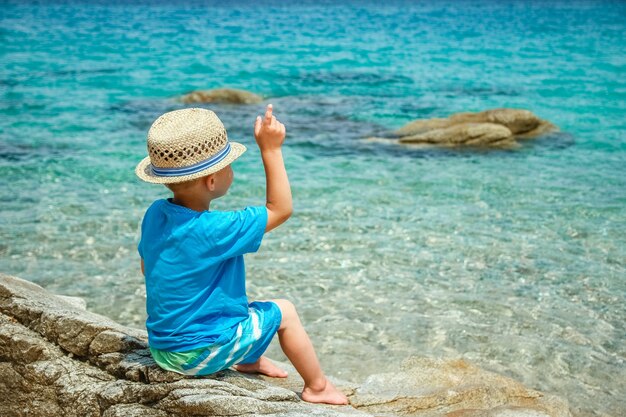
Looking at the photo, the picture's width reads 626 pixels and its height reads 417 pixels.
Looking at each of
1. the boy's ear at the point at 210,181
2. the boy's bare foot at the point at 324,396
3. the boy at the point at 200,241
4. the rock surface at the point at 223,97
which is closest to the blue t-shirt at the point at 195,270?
the boy at the point at 200,241

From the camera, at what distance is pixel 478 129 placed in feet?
43.7

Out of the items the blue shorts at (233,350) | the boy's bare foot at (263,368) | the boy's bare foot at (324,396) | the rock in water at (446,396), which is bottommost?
the rock in water at (446,396)

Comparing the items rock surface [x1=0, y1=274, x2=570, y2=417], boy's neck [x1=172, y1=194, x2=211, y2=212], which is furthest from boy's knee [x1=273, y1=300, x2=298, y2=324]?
boy's neck [x1=172, y1=194, x2=211, y2=212]

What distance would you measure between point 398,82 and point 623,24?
26.4 metres

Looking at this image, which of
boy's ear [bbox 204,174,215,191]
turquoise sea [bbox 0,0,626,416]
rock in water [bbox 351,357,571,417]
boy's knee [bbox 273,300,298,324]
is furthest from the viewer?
turquoise sea [bbox 0,0,626,416]

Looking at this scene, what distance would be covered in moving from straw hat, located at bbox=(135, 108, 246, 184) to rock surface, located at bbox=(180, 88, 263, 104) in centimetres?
1415

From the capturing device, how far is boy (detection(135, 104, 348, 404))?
10.8 feet

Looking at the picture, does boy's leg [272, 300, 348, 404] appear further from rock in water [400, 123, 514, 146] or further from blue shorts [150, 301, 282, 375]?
rock in water [400, 123, 514, 146]

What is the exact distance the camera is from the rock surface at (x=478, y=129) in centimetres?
1321

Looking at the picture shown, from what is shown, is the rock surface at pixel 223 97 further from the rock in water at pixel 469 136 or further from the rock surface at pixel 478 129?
the rock in water at pixel 469 136

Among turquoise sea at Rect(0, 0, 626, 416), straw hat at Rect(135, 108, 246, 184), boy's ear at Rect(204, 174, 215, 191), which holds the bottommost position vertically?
turquoise sea at Rect(0, 0, 626, 416)

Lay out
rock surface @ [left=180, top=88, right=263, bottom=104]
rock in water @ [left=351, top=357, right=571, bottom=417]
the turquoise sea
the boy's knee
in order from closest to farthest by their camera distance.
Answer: the boy's knee < rock in water @ [left=351, top=357, right=571, bottom=417] < the turquoise sea < rock surface @ [left=180, top=88, right=263, bottom=104]

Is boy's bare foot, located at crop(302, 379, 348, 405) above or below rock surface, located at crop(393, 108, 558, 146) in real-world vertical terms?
above

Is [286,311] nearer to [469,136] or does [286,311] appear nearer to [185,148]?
[185,148]
